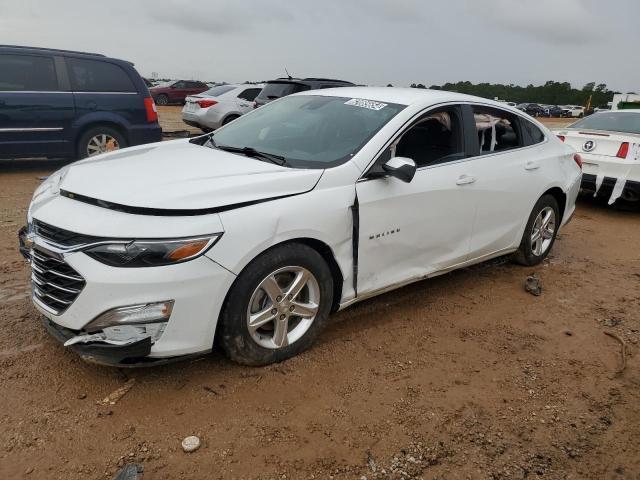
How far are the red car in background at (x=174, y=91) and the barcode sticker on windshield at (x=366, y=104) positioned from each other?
2660 cm

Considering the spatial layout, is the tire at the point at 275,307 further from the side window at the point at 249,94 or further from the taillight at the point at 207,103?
the side window at the point at 249,94

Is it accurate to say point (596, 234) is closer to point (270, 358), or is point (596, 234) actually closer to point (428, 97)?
point (428, 97)

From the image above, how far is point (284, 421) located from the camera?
2.70 metres

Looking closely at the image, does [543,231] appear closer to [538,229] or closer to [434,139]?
[538,229]

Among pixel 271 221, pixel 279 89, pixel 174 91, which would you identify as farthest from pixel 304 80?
pixel 174 91

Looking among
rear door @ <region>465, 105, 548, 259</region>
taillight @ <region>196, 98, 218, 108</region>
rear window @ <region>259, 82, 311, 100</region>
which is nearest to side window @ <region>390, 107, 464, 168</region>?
rear door @ <region>465, 105, 548, 259</region>

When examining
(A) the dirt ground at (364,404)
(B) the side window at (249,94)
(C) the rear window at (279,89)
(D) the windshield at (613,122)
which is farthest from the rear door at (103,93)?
(D) the windshield at (613,122)

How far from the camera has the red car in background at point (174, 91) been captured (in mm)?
28891

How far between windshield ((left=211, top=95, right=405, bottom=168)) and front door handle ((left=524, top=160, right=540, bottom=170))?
1543 millimetres

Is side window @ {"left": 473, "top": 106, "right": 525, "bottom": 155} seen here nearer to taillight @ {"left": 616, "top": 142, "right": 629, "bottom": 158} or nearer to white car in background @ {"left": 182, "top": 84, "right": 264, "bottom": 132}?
taillight @ {"left": 616, "top": 142, "right": 629, "bottom": 158}

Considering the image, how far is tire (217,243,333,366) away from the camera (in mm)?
2824

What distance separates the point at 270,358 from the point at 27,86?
658 cm

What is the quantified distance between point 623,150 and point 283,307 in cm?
630

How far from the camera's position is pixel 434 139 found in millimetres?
3992
